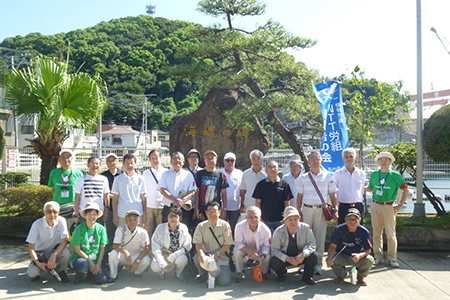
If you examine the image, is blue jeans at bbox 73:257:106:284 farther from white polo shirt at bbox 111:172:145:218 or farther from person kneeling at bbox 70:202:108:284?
white polo shirt at bbox 111:172:145:218

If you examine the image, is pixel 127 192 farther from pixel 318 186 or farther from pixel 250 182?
pixel 318 186

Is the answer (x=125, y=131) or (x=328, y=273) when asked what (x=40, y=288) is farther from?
(x=125, y=131)

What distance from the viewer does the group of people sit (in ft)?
16.5

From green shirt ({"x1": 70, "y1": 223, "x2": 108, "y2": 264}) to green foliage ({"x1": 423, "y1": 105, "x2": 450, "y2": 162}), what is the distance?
527 cm

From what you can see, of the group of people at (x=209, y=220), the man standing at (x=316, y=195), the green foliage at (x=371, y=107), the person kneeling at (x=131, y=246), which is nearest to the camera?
the group of people at (x=209, y=220)

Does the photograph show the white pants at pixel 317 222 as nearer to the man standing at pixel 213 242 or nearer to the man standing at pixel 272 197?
the man standing at pixel 272 197

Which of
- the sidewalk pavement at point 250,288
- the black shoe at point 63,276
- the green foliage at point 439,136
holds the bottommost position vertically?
the sidewalk pavement at point 250,288

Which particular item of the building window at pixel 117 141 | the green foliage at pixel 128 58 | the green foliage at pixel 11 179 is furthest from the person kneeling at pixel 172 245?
the building window at pixel 117 141

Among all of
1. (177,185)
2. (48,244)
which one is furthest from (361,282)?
(48,244)

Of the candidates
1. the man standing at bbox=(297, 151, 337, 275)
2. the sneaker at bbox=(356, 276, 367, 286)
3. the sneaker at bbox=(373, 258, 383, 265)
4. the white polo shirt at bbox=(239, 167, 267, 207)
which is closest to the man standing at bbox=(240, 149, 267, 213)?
the white polo shirt at bbox=(239, 167, 267, 207)

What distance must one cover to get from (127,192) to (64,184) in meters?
0.96

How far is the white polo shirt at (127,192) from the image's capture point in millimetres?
5551

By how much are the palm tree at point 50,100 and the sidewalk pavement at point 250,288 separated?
8.99 feet

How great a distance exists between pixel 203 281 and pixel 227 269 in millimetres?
338
